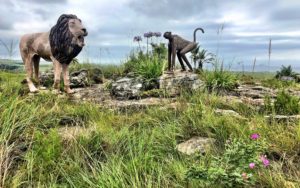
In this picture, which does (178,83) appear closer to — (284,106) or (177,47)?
(177,47)

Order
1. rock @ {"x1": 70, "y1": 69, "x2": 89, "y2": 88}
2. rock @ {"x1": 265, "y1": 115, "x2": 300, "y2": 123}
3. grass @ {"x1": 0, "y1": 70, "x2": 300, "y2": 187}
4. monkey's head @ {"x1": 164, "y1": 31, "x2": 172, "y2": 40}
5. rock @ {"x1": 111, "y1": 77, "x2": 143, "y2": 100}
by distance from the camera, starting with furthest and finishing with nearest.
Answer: rock @ {"x1": 70, "y1": 69, "x2": 89, "y2": 88} → monkey's head @ {"x1": 164, "y1": 31, "x2": 172, "y2": 40} → rock @ {"x1": 111, "y1": 77, "x2": 143, "y2": 100} → rock @ {"x1": 265, "y1": 115, "x2": 300, "y2": 123} → grass @ {"x1": 0, "y1": 70, "x2": 300, "y2": 187}

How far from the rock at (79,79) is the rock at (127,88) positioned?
169 centimetres

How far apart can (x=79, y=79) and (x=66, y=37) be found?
9.08 feet

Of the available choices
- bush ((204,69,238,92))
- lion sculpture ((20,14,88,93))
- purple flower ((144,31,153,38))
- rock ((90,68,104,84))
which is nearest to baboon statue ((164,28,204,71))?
bush ((204,69,238,92))

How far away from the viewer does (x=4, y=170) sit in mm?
4703

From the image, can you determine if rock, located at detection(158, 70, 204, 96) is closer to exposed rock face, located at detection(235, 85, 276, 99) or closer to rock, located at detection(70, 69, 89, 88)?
exposed rock face, located at detection(235, 85, 276, 99)

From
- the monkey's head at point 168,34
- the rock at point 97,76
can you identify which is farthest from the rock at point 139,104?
the rock at point 97,76

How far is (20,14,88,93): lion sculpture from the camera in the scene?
821cm

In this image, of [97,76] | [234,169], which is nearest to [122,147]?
→ [234,169]

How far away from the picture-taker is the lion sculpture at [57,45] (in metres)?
8.21

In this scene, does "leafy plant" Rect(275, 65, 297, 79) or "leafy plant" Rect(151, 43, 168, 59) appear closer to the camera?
"leafy plant" Rect(151, 43, 168, 59)

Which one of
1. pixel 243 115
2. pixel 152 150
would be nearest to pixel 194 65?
pixel 243 115

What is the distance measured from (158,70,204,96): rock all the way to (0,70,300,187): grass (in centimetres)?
201

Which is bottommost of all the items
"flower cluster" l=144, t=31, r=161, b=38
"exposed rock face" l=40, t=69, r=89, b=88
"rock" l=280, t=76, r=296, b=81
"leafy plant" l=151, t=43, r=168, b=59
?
"rock" l=280, t=76, r=296, b=81
